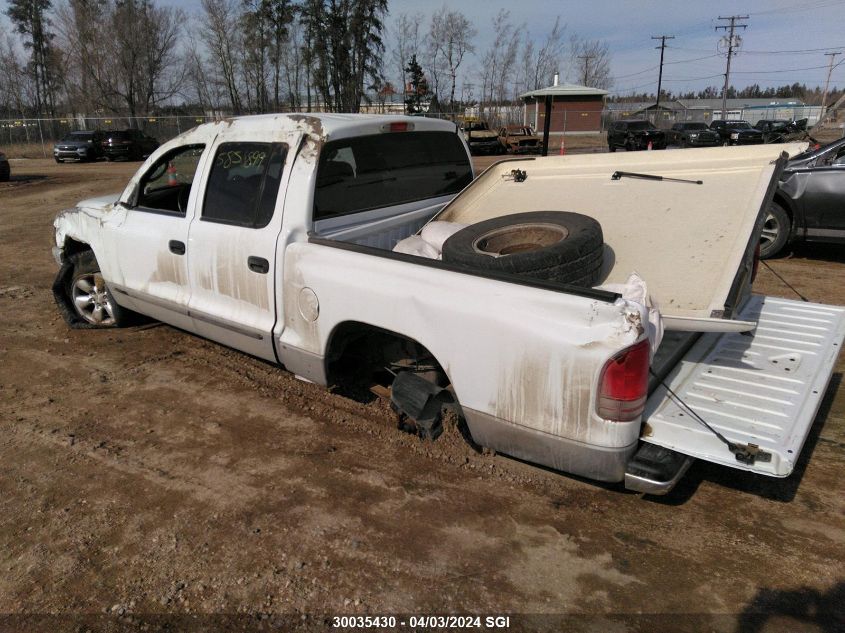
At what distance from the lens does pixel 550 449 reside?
2799 mm

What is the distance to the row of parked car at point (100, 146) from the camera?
1111 inches

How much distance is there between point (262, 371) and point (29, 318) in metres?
3.13

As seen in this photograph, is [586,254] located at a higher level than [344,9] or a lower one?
lower

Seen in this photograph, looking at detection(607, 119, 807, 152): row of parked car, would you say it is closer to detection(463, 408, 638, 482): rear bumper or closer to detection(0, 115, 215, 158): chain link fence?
detection(0, 115, 215, 158): chain link fence

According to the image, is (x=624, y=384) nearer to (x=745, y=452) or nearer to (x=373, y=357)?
(x=745, y=452)

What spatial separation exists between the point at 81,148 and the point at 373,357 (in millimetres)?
30034

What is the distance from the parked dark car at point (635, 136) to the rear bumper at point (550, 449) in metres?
30.2

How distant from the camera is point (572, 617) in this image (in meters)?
2.39

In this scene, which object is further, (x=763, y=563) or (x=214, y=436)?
(x=214, y=436)

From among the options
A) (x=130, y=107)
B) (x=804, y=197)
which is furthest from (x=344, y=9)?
(x=804, y=197)

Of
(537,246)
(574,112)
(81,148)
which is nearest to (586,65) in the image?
(574,112)

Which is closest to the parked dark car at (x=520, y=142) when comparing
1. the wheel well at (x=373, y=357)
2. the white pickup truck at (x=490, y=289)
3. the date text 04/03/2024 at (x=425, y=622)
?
the white pickup truck at (x=490, y=289)

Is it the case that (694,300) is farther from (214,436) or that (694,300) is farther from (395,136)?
(214,436)

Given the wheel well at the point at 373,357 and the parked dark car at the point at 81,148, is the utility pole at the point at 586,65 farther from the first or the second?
the wheel well at the point at 373,357
